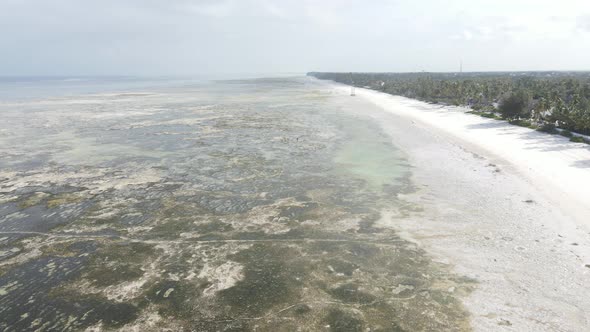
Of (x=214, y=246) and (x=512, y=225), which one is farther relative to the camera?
(x=512, y=225)

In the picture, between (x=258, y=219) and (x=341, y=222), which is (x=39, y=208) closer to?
(x=258, y=219)

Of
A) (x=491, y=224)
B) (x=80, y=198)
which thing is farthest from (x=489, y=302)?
(x=80, y=198)

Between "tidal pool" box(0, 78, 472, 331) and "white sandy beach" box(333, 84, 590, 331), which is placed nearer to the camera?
"tidal pool" box(0, 78, 472, 331)

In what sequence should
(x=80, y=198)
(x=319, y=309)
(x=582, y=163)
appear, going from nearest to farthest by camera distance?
(x=319, y=309), (x=80, y=198), (x=582, y=163)

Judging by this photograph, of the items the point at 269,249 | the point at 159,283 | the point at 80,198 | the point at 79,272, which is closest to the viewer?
the point at 159,283

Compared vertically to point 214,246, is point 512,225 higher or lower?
higher
